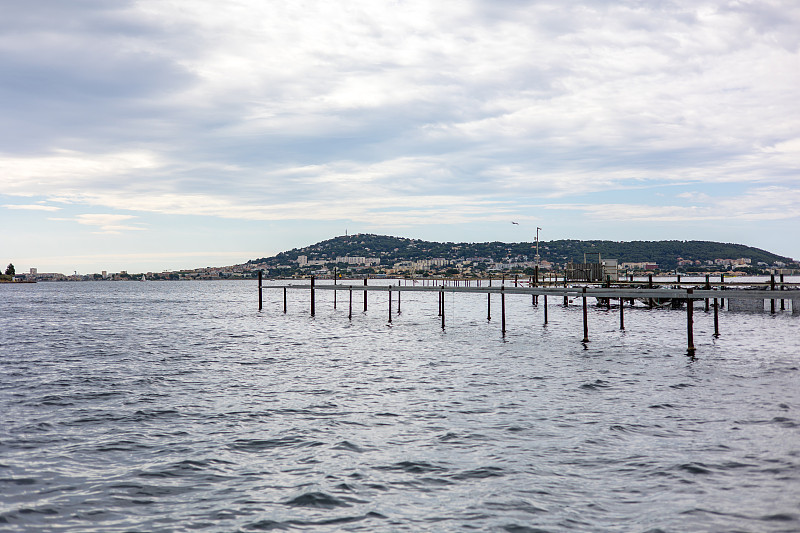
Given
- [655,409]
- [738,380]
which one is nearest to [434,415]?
[655,409]

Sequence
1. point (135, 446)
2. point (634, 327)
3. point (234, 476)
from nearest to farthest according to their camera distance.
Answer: point (234, 476) < point (135, 446) < point (634, 327)

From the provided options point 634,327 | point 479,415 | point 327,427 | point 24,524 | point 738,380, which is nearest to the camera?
point 24,524

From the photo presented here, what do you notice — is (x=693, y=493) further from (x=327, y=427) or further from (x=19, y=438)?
(x=19, y=438)

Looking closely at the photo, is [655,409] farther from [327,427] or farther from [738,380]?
[327,427]

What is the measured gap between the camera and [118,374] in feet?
90.4

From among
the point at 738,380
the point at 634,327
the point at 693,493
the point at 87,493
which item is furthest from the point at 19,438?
the point at 634,327

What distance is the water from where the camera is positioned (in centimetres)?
1024

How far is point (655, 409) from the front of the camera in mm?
18359

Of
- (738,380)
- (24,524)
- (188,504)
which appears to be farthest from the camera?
(738,380)

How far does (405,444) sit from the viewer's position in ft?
47.6

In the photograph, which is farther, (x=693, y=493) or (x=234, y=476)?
(x=234, y=476)

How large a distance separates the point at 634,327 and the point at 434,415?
37.9 meters

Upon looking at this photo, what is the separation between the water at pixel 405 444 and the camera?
10.2 metres

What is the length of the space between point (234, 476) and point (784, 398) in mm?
17142
